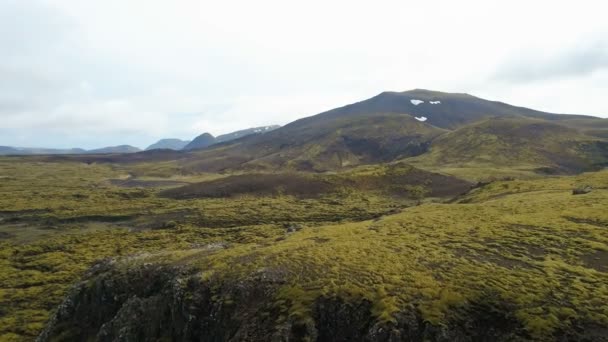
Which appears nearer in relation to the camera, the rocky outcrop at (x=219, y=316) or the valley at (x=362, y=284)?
the rocky outcrop at (x=219, y=316)

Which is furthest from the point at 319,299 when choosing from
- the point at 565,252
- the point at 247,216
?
the point at 247,216

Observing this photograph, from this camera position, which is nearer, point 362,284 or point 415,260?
point 362,284

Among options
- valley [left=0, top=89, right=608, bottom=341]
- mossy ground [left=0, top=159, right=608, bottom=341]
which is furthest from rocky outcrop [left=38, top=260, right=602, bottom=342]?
mossy ground [left=0, top=159, right=608, bottom=341]

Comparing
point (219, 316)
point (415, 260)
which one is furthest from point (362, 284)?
point (219, 316)

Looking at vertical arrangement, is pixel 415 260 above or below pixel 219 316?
above

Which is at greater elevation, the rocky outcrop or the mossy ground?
the mossy ground

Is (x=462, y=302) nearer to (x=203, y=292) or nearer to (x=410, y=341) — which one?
(x=410, y=341)

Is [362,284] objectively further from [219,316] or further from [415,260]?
[219,316]

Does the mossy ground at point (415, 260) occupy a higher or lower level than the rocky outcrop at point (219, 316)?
higher

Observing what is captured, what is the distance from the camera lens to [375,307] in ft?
95.6

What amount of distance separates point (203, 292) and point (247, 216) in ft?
239

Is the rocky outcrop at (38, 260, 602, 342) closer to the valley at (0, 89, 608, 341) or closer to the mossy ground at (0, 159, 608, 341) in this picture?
the valley at (0, 89, 608, 341)

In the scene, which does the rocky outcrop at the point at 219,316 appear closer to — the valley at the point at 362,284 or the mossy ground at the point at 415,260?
the valley at the point at 362,284

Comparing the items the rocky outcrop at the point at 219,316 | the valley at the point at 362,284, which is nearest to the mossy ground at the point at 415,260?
the valley at the point at 362,284
